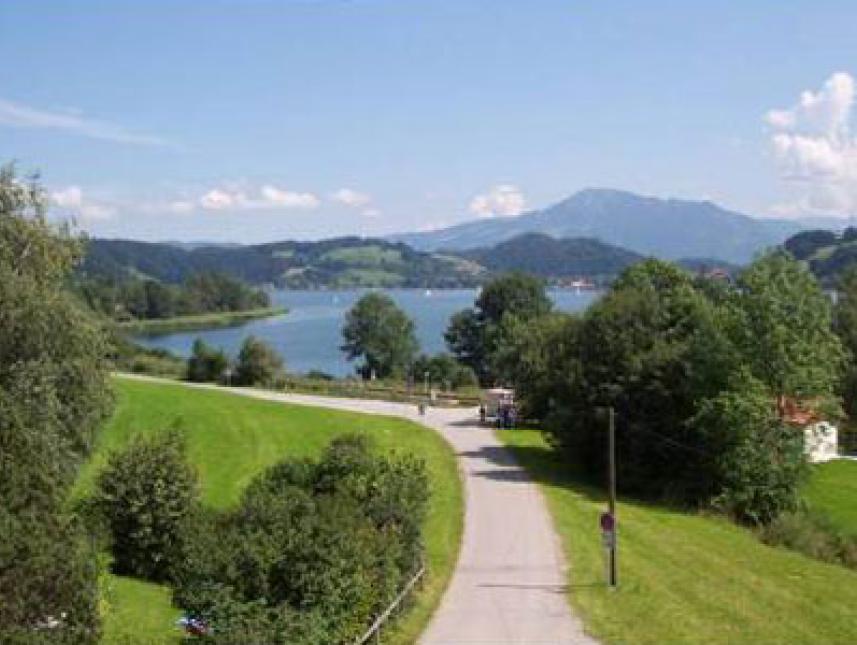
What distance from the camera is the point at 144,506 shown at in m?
28.8

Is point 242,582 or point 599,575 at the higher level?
point 242,582

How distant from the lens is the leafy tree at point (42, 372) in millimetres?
18047

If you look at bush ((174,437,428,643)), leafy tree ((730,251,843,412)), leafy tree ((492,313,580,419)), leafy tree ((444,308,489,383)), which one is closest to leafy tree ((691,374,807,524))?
leafy tree ((730,251,843,412))

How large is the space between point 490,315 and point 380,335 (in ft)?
39.1

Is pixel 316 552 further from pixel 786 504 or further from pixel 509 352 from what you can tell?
pixel 509 352

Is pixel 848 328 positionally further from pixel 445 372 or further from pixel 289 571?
pixel 289 571

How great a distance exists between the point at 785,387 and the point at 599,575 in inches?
755

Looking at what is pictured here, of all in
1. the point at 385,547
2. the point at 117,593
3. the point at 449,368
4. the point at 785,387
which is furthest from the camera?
the point at 449,368

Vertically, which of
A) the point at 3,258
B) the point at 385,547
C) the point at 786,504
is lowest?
the point at 786,504

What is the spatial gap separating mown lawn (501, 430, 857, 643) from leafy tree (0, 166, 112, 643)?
11851 millimetres

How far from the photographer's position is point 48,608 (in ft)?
49.3

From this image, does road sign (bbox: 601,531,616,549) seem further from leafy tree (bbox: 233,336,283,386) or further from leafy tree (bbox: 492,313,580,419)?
leafy tree (bbox: 233,336,283,386)

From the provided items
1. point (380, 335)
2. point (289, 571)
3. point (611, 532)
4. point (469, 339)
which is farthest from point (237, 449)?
point (380, 335)

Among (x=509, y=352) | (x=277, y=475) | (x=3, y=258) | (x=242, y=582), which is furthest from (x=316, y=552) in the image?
(x=509, y=352)
